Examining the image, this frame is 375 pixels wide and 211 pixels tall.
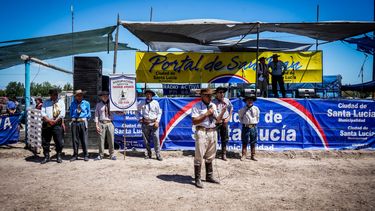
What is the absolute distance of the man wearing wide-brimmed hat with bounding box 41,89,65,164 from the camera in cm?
765

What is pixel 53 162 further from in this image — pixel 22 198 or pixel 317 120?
pixel 317 120

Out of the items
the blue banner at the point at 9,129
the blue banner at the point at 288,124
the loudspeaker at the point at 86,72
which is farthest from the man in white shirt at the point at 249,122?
the blue banner at the point at 9,129

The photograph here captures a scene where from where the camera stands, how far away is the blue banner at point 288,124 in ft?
29.7

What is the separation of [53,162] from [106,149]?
6.28 ft

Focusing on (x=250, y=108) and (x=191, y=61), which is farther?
(x=191, y=61)

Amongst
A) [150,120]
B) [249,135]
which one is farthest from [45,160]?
[249,135]

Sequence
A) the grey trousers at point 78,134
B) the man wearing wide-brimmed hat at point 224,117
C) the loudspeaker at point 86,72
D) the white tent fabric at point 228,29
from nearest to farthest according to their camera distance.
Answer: the grey trousers at point 78,134 → the man wearing wide-brimmed hat at point 224,117 → the loudspeaker at point 86,72 → the white tent fabric at point 228,29

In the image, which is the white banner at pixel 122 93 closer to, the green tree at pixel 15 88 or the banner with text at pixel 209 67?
the banner with text at pixel 209 67

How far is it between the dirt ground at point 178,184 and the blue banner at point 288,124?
588 mm

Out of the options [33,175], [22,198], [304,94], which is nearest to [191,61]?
[304,94]

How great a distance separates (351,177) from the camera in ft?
21.7

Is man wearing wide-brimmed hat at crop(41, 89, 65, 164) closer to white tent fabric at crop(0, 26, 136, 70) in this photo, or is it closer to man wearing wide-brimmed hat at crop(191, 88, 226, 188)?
white tent fabric at crop(0, 26, 136, 70)

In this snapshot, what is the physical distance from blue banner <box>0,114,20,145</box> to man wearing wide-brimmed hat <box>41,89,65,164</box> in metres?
2.37

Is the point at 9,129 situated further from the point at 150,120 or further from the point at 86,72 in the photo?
the point at 150,120
